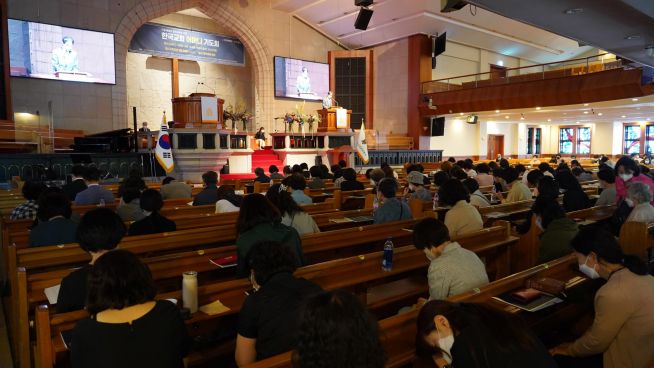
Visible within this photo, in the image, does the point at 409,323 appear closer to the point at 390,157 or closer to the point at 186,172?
the point at 186,172

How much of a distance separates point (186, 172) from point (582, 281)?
29.9ft

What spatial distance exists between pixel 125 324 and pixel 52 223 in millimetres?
2285

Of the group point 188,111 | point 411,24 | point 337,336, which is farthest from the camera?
point 411,24

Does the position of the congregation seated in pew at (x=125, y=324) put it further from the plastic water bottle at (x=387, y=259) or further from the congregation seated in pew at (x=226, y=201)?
the congregation seated in pew at (x=226, y=201)

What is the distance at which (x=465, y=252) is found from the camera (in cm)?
258

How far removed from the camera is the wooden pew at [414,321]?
1.86 metres

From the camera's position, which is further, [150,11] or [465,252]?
[150,11]

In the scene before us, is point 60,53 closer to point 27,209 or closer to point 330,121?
point 330,121

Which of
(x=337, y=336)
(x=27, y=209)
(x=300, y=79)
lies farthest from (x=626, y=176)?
(x=300, y=79)

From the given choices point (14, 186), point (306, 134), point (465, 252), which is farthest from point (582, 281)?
point (306, 134)

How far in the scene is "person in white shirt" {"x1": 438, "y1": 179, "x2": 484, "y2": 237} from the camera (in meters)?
3.97

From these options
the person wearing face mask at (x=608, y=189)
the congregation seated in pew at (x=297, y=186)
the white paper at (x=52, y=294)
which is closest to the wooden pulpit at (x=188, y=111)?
the congregation seated in pew at (x=297, y=186)

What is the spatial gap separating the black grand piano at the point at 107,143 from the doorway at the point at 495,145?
60.8 ft

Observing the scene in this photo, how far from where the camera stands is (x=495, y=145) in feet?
81.3
